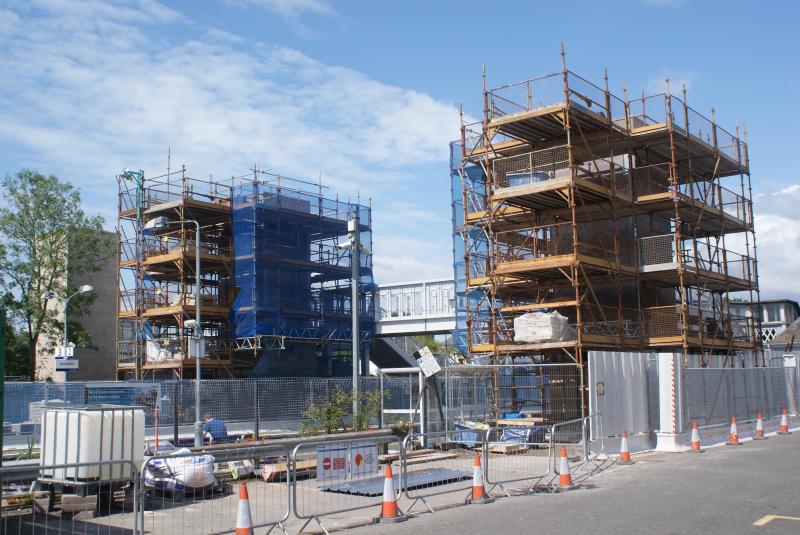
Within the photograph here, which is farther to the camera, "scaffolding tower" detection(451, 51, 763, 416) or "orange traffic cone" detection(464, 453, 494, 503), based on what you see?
"scaffolding tower" detection(451, 51, 763, 416)

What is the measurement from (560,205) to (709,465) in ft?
43.1

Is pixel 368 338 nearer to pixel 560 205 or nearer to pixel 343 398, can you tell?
pixel 560 205

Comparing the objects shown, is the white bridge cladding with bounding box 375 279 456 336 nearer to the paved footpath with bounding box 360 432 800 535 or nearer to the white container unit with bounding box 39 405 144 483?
the paved footpath with bounding box 360 432 800 535

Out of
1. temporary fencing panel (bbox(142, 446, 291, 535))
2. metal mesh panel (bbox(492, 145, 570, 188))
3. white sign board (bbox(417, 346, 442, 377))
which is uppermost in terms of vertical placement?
metal mesh panel (bbox(492, 145, 570, 188))

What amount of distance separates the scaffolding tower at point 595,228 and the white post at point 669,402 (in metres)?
4.15

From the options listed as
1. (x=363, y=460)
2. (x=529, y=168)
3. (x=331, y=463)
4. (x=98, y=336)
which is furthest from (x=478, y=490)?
(x=98, y=336)

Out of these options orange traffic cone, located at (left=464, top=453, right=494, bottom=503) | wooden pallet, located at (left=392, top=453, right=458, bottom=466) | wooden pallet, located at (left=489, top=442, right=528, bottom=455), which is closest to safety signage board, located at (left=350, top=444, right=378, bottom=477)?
orange traffic cone, located at (left=464, top=453, right=494, bottom=503)

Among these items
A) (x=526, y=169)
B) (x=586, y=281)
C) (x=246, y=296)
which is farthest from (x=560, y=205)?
(x=246, y=296)

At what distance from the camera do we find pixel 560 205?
94.1 ft

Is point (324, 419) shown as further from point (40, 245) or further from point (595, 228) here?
point (40, 245)

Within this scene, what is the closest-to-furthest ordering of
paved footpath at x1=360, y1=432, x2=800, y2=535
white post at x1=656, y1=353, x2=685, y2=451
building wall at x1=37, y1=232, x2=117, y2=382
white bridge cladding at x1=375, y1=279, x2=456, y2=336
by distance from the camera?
paved footpath at x1=360, y1=432, x2=800, y2=535, white post at x1=656, y1=353, x2=685, y2=451, white bridge cladding at x1=375, y1=279, x2=456, y2=336, building wall at x1=37, y1=232, x2=117, y2=382

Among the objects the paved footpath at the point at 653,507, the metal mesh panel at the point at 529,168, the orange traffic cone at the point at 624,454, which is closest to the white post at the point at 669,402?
the orange traffic cone at the point at 624,454

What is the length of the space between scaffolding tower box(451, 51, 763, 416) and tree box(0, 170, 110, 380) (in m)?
25.7

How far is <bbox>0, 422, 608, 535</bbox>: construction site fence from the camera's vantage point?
11805 mm
